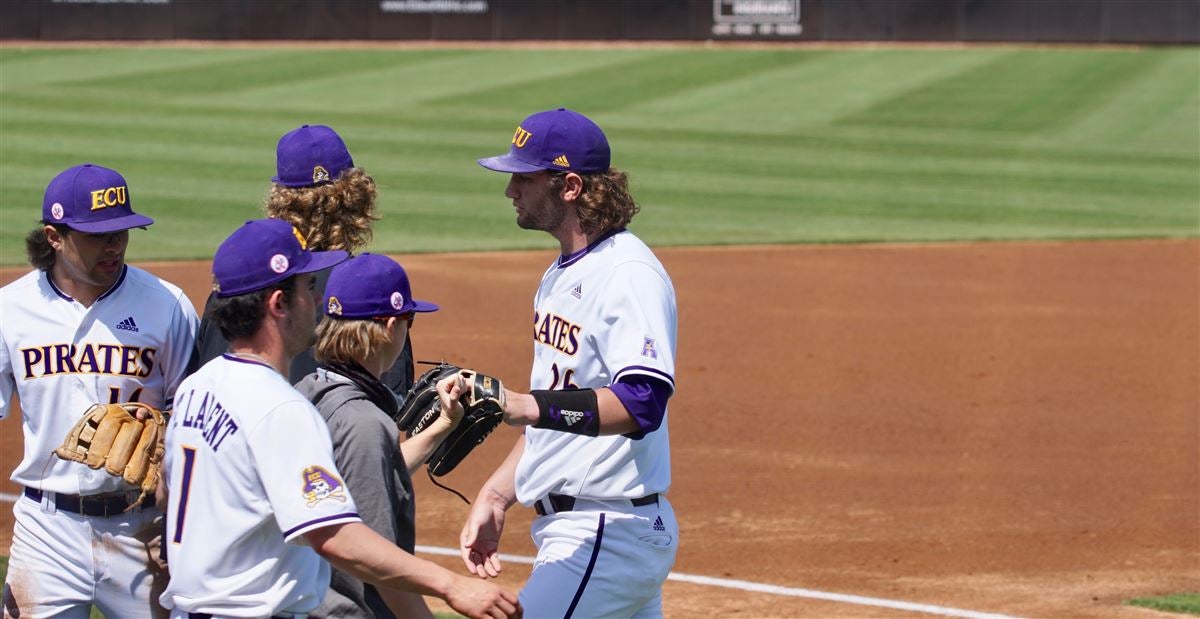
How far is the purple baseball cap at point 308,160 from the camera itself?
15.8ft

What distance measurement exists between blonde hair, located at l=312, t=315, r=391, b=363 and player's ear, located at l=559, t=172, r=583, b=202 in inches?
27.8

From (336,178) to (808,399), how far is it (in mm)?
5732

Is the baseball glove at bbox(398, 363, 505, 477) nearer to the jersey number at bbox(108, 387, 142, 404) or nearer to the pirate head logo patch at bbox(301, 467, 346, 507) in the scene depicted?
the pirate head logo patch at bbox(301, 467, 346, 507)

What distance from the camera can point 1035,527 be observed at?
7738 mm

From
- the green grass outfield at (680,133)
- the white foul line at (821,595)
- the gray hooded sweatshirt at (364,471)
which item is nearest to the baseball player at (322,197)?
the gray hooded sweatshirt at (364,471)

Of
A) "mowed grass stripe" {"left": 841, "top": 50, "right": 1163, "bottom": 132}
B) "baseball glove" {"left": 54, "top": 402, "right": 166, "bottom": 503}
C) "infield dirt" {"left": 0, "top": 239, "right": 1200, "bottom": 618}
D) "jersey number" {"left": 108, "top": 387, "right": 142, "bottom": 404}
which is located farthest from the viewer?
"mowed grass stripe" {"left": 841, "top": 50, "right": 1163, "bottom": 132}

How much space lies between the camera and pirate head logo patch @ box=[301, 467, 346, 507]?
10.4 feet

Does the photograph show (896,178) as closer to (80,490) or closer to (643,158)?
(643,158)

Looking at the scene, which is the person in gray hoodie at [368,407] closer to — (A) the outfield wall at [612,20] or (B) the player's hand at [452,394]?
(B) the player's hand at [452,394]

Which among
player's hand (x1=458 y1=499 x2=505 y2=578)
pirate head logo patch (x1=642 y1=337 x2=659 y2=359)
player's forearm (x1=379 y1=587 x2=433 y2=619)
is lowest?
player's hand (x1=458 y1=499 x2=505 y2=578)

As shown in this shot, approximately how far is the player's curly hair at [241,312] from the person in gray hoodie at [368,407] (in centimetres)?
40

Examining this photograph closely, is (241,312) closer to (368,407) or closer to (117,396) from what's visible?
(368,407)

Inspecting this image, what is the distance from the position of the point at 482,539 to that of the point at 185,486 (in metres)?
1.29

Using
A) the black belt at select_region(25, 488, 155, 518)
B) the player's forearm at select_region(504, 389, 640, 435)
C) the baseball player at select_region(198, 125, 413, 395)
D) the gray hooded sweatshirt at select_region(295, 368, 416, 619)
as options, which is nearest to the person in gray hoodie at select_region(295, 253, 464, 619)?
the gray hooded sweatshirt at select_region(295, 368, 416, 619)
